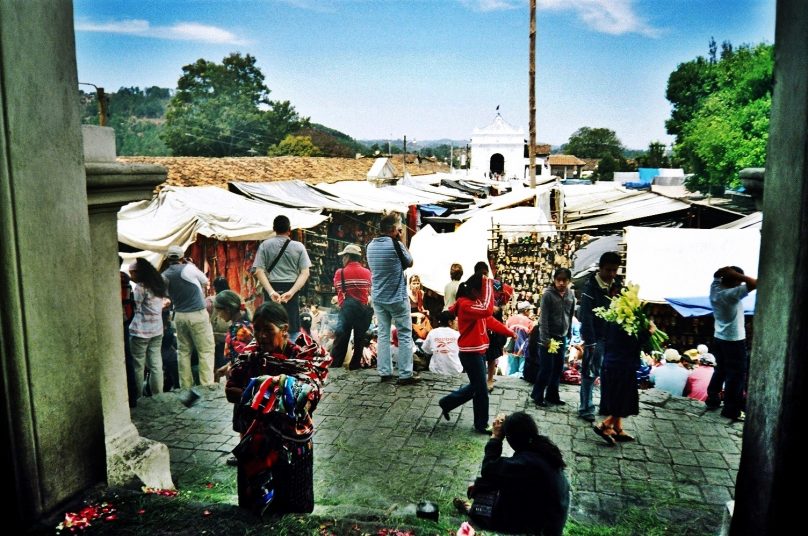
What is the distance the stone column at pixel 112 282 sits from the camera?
3213 mm

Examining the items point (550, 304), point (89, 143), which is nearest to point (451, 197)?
point (550, 304)

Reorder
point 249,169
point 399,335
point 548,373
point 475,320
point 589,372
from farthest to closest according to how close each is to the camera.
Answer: point 249,169
point 399,335
point 548,373
point 589,372
point 475,320

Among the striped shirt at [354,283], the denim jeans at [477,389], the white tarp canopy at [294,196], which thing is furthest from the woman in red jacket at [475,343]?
the white tarp canopy at [294,196]

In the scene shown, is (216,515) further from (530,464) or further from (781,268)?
(781,268)

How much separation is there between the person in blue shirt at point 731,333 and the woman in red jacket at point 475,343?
2105 mm

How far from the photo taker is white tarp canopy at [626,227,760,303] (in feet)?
31.3

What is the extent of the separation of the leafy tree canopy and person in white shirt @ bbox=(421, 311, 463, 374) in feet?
27.2

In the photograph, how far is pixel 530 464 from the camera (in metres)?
3.41

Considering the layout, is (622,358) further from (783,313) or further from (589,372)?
(783,313)

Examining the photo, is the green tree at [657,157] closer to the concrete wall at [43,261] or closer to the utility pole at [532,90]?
the utility pole at [532,90]

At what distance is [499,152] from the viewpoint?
3406 centimetres

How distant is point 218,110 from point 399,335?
42.3 feet

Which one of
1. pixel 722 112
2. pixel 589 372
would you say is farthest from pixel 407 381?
pixel 722 112

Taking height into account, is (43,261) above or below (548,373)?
above
